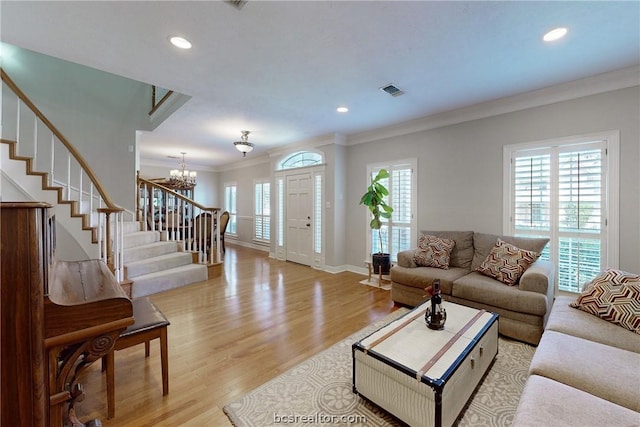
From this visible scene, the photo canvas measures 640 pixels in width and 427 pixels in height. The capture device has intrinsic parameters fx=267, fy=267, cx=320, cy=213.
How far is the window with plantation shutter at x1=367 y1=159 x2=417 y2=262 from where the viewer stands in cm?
442

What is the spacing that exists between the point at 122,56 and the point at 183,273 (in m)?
3.02

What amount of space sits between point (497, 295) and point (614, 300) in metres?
0.83

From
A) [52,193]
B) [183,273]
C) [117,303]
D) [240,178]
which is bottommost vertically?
[183,273]

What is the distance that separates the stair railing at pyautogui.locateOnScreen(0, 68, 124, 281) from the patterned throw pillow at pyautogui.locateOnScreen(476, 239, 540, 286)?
4.39 m

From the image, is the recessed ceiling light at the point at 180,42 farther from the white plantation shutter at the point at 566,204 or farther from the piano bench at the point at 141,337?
the white plantation shutter at the point at 566,204

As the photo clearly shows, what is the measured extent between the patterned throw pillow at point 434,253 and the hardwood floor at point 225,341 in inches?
29.1

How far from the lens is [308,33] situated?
2.11 m

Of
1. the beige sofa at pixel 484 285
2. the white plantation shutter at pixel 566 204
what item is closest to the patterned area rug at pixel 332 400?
the beige sofa at pixel 484 285

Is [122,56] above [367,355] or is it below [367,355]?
above

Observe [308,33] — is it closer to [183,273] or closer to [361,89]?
[361,89]

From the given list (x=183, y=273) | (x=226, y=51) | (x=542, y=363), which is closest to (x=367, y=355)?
(x=542, y=363)

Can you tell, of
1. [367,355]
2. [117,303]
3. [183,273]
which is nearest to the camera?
[117,303]

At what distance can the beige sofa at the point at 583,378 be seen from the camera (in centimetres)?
109

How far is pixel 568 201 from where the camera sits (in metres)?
3.06
